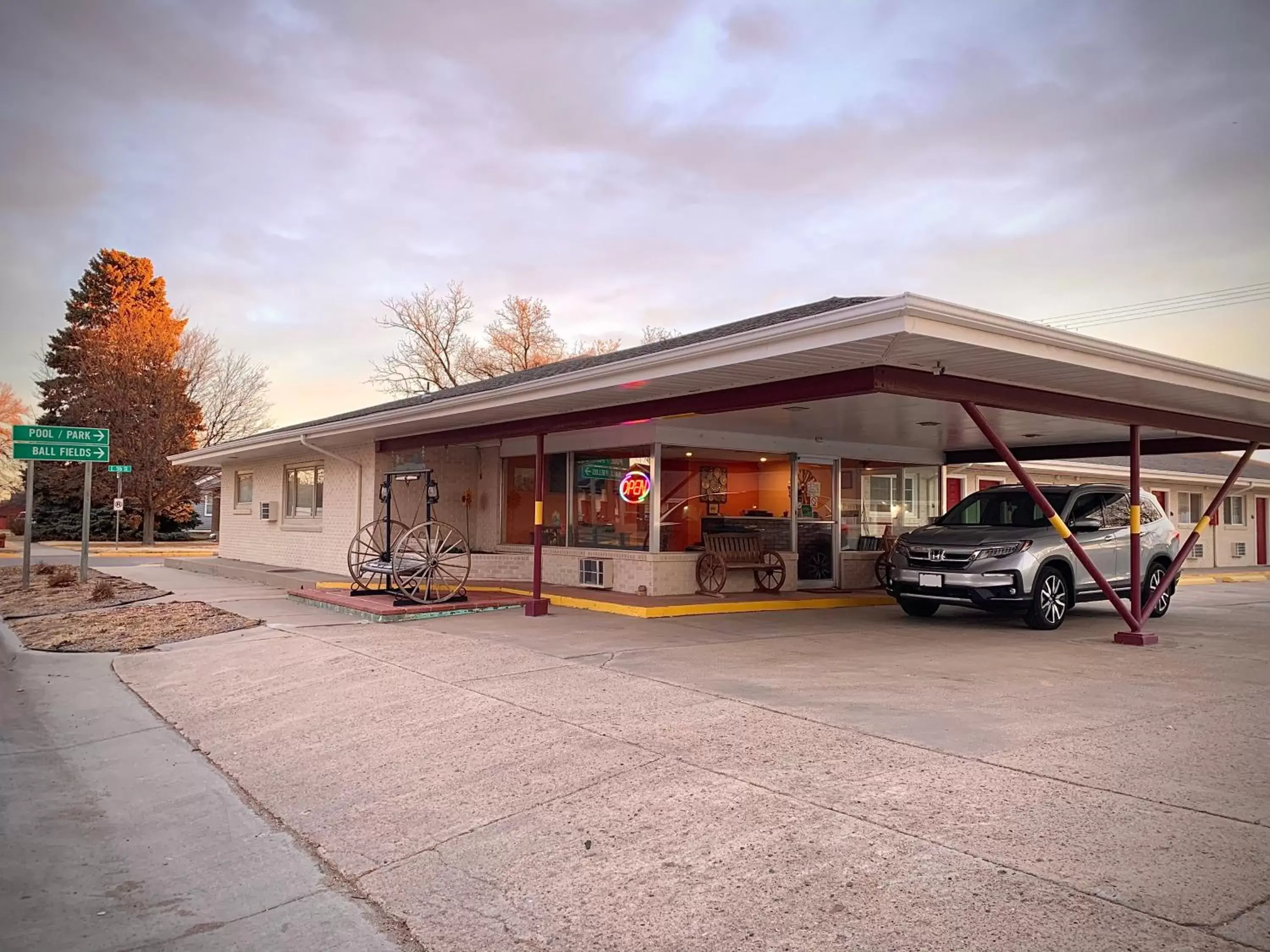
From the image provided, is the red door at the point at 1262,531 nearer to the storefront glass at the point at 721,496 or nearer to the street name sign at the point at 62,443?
the storefront glass at the point at 721,496

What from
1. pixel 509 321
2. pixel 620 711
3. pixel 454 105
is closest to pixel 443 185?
pixel 454 105

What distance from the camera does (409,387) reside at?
143 feet

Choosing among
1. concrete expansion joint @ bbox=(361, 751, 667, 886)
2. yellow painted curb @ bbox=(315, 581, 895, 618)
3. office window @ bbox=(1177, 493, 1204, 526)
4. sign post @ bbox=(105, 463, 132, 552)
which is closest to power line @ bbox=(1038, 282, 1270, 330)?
office window @ bbox=(1177, 493, 1204, 526)

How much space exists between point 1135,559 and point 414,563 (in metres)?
8.82

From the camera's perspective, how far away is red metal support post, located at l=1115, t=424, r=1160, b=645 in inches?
376

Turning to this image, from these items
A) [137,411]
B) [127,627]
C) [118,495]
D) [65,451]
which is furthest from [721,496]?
[137,411]

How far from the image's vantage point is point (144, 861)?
162 inches

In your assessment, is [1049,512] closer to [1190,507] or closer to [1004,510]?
[1004,510]

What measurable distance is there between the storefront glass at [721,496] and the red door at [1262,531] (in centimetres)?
2147

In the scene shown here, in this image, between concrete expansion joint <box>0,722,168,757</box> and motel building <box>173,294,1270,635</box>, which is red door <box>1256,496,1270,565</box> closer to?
motel building <box>173,294,1270,635</box>

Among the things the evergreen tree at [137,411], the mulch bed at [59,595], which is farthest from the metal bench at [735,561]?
the evergreen tree at [137,411]

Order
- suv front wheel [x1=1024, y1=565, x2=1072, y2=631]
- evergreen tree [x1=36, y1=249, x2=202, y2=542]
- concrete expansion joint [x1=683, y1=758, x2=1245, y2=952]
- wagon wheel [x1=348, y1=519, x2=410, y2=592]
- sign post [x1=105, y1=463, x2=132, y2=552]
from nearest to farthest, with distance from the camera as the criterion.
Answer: concrete expansion joint [x1=683, y1=758, x2=1245, y2=952]
suv front wheel [x1=1024, y1=565, x2=1072, y2=631]
wagon wheel [x1=348, y1=519, x2=410, y2=592]
sign post [x1=105, y1=463, x2=132, y2=552]
evergreen tree [x1=36, y1=249, x2=202, y2=542]

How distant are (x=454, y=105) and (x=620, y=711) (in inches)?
551

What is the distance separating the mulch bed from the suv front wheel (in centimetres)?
1289
